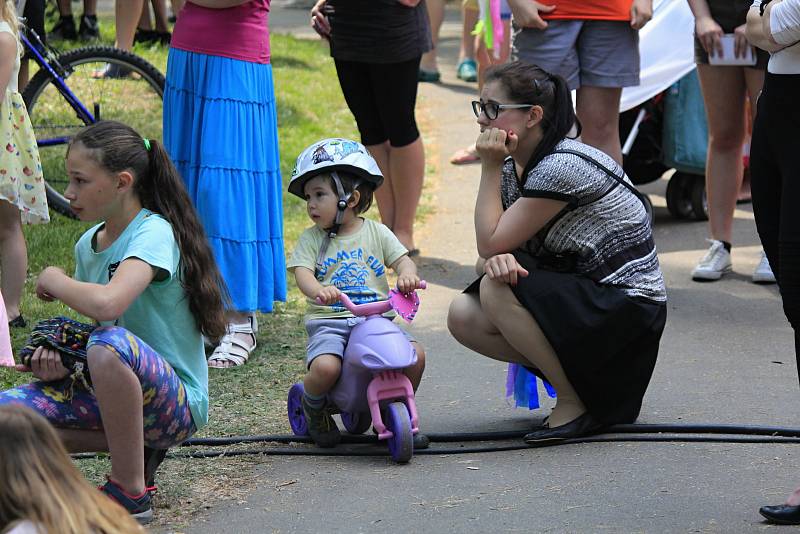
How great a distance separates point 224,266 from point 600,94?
2.02m

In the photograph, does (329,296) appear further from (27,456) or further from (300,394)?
(27,456)

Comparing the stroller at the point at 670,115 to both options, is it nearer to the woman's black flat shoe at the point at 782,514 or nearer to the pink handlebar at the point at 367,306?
the pink handlebar at the point at 367,306

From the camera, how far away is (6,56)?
482cm

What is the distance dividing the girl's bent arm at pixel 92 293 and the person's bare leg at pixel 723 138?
11.5 ft

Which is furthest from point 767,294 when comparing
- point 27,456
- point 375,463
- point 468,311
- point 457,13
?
point 457,13

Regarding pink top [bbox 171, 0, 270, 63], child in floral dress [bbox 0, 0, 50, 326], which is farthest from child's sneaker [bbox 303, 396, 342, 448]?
child in floral dress [bbox 0, 0, 50, 326]

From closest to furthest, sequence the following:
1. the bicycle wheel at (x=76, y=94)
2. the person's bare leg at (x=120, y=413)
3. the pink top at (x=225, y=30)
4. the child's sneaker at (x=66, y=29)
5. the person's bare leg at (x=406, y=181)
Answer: the person's bare leg at (x=120, y=413) < the pink top at (x=225, y=30) < the person's bare leg at (x=406, y=181) < the bicycle wheel at (x=76, y=94) < the child's sneaker at (x=66, y=29)

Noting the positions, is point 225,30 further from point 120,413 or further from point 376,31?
point 120,413

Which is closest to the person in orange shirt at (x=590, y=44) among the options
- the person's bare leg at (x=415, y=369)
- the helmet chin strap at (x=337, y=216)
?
the helmet chin strap at (x=337, y=216)

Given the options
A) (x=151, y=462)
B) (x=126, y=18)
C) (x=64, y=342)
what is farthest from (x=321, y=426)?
(x=126, y=18)

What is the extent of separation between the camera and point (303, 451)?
4.10 m

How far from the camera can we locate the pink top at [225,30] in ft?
16.3

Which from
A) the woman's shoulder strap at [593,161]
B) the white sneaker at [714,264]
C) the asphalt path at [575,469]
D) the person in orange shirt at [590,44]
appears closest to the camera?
the asphalt path at [575,469]

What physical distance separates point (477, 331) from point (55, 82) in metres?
3.35
